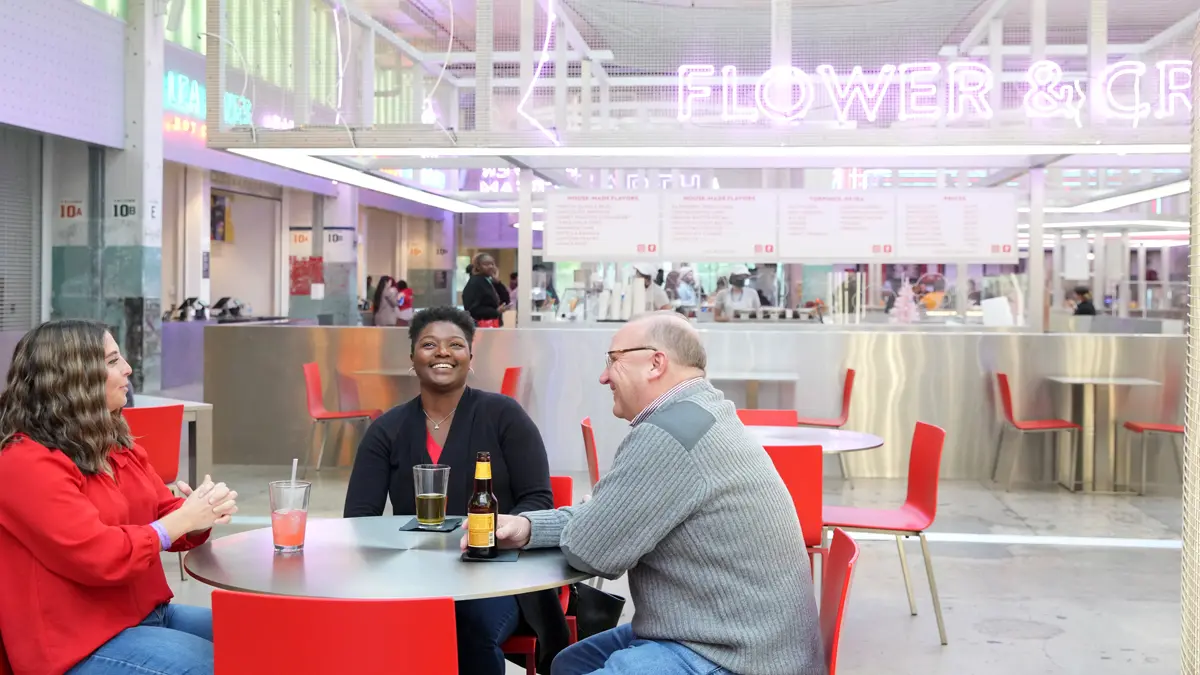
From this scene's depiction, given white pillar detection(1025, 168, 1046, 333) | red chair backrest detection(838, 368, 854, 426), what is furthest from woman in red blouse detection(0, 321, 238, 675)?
white pillar detection(1025, 168, 1046, 333)

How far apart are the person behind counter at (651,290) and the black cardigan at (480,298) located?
1134 millimetres

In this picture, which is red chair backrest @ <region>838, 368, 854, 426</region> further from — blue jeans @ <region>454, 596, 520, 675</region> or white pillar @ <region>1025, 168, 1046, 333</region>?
blue jeans @ <region>454, 596, 520, 675</region>

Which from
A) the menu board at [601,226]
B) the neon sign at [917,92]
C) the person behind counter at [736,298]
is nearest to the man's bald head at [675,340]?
the neon sign at [917,92]

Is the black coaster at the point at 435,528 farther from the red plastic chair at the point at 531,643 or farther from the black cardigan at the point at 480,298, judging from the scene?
the black cardigan at the point at 480,298

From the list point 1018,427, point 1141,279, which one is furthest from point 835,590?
point 1141,279

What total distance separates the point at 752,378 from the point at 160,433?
13.3ft

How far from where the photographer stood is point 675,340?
2.42 metres

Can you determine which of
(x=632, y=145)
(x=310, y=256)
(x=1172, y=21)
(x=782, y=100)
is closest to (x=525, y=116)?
(x=632, y=145)

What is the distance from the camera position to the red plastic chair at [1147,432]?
23.6ft

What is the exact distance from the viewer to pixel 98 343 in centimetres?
244

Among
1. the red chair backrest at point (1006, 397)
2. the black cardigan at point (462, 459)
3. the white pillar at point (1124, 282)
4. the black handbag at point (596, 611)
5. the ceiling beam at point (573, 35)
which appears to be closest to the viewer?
the black handbag at point (596, 611)

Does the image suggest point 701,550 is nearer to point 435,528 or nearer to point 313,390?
point 435,528

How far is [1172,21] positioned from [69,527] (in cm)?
728

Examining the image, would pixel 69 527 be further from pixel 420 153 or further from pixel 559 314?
pixel 559 314
